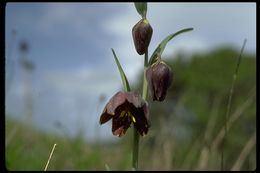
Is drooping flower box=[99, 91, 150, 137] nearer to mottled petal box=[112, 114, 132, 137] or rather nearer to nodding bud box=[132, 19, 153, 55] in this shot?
mottled petal box=[112, 114, 132, 137]

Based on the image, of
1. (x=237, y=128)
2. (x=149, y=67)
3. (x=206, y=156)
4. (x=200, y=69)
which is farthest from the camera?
(x=200, y=69)

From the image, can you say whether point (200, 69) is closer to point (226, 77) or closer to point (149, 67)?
point (226, 77)

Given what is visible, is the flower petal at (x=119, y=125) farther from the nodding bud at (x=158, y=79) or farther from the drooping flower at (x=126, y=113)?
the nodding bud at (x=158, y=79)

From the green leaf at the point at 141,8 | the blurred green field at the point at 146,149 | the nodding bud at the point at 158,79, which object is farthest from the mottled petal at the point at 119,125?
the blurred green field at the point at 146,149

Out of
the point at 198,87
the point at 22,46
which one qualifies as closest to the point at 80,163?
the point at 22,46

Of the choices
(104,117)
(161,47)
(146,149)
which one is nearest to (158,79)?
(161,47)
